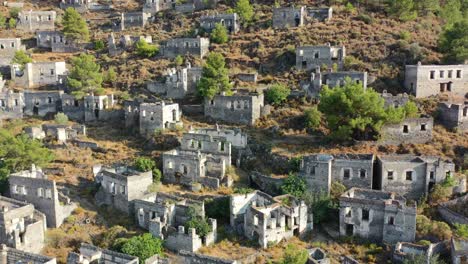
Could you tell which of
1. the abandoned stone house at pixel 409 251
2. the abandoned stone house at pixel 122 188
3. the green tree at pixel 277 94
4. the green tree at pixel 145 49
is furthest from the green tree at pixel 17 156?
the abandoned stone house at pixel 409 251

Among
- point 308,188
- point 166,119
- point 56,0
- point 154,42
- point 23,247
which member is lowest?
point 23,247

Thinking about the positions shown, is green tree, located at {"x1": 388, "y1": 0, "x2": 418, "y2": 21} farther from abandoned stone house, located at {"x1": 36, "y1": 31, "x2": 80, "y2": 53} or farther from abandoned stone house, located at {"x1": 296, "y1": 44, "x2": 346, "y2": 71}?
abandoned stone house, located at {"x1": 36, "y1": 31, "x2": 80, "y2": 53}

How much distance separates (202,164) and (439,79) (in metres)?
22.0

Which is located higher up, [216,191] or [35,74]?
[35,74]

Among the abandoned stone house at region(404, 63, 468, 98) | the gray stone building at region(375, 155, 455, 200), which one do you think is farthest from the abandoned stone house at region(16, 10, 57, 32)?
the gray stone building at region(375, 155, 455, 200)

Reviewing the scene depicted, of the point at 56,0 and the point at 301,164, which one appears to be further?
the point at 56,0

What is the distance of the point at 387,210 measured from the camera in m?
36.0

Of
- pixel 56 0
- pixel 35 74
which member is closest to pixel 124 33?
pixel 35 74

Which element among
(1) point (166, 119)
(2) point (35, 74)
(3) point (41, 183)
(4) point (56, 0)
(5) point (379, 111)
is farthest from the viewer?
(4) point (56, 0)

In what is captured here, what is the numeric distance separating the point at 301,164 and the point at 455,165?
10634 mm

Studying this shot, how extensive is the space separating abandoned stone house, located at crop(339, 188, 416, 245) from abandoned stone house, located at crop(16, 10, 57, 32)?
169 ft

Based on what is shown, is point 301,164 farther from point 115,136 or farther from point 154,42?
point 154,42

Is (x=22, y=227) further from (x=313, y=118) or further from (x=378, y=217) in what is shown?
(x=313, y=118)

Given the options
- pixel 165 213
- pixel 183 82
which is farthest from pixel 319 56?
pixel 165 213
